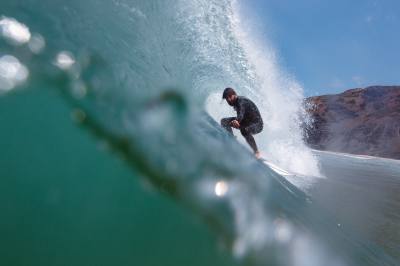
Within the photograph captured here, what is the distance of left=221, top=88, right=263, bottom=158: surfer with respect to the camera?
5375 millimetres

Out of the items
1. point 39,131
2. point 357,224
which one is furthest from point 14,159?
point 357,224

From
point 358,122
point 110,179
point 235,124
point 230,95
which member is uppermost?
point 358,122

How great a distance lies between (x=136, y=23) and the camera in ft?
15.7

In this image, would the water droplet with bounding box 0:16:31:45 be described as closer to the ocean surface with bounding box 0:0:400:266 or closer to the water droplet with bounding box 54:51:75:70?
the ocean surface with bounding box 0:0:400:266

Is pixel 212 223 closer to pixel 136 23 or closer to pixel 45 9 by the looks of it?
pixel 45 9

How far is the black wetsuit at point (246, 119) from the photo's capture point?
545 cm

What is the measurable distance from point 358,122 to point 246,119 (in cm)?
6062

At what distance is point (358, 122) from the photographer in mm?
60406

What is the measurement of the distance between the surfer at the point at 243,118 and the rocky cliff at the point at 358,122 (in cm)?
4403

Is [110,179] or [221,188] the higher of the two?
[221,188]

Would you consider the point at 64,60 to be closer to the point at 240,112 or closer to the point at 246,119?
the point at 240,112

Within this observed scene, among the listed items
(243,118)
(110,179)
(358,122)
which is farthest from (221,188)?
(358,122)

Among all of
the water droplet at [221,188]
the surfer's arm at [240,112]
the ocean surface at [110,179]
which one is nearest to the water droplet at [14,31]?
the ocean surface at [110,179]

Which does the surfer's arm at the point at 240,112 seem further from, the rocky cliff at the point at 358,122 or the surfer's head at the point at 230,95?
the rocky cliff at the point at 358,122
